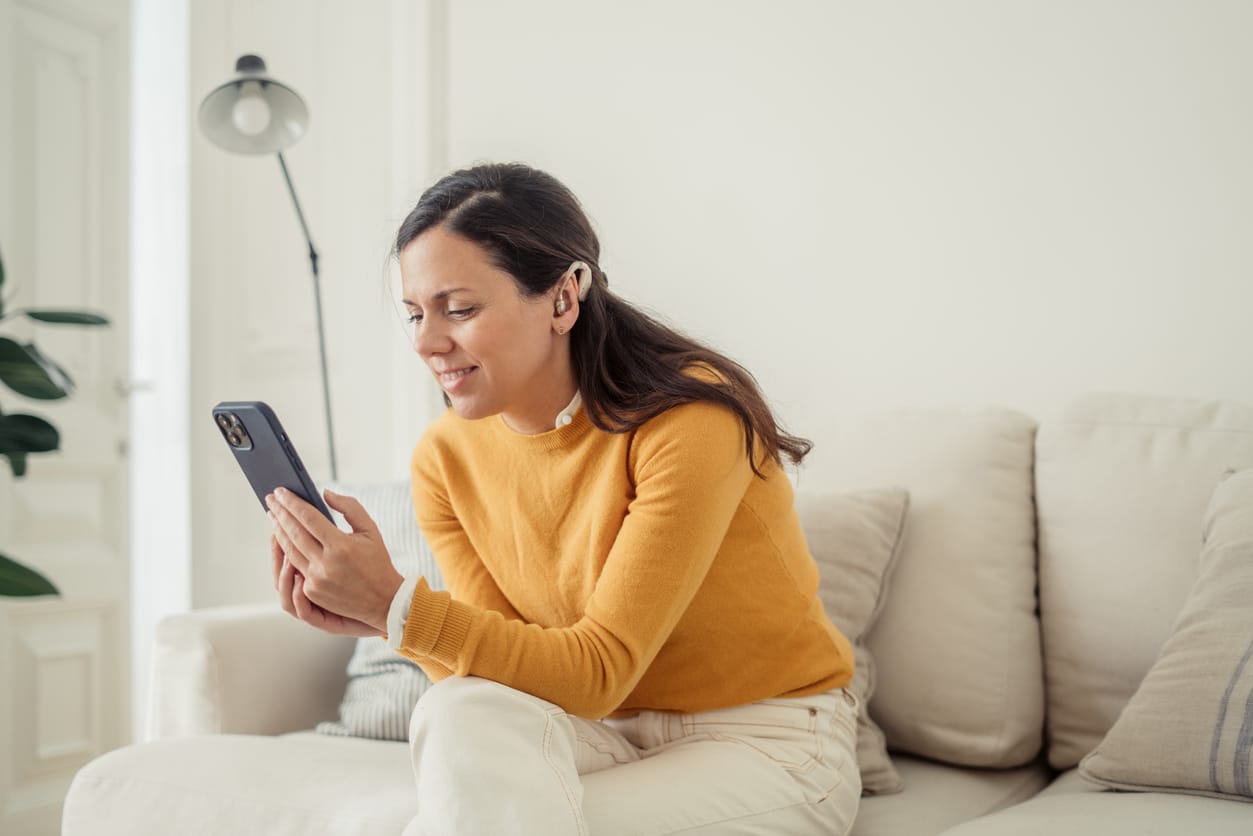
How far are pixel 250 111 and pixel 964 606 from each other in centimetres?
167

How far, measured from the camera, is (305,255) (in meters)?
2.87

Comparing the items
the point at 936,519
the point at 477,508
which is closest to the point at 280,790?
the point at 477,508

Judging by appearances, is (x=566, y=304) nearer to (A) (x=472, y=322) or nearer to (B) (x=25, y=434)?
(A) (x=472, y=322)

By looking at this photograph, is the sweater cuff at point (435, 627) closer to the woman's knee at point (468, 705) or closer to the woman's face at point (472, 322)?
the woman's knee at point (468, 705)

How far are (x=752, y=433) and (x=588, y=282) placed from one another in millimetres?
269

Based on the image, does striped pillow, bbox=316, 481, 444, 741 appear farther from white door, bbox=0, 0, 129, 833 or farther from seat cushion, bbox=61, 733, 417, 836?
white door, bbox=0, 0, 129, 833

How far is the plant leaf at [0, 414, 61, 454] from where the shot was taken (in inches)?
59.2

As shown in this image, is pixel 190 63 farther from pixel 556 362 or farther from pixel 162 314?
pixel 556 362

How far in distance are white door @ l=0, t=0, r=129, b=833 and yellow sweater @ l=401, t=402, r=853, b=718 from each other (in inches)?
56.0

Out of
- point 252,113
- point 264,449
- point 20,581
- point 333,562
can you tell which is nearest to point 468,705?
point 333,562

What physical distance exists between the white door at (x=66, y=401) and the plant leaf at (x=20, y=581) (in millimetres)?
983

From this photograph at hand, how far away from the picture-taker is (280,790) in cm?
122

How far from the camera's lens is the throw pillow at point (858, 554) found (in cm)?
149

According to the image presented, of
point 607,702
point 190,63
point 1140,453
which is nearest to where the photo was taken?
point 607,702
